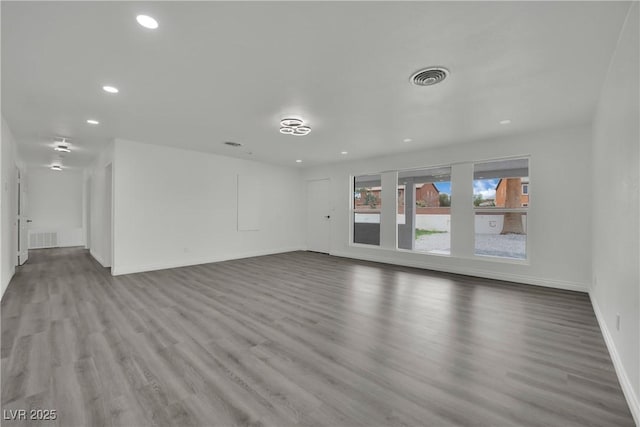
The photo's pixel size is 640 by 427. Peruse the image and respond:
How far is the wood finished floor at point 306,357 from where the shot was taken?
172 centimetres

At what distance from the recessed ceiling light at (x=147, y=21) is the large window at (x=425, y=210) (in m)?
5.48

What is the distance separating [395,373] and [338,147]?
459cm

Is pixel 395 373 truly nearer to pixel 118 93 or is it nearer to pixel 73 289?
pixel 118 93

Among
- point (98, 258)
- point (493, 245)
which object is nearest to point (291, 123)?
point (493, 245)

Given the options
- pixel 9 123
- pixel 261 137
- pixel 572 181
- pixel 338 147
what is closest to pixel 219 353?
pixel 261 137

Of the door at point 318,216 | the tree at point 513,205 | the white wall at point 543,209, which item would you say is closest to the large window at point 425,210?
the white wall at point 543,209

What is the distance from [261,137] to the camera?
510cm

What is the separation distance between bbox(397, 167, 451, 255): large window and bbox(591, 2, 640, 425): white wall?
3.04 metres

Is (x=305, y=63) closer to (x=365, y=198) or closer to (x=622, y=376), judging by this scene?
(x=622, y=376)

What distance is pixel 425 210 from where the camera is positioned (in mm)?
6352

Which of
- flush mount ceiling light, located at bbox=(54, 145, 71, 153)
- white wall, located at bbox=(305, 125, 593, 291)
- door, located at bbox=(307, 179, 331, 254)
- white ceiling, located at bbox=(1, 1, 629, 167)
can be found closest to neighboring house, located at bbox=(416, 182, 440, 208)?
white wall, located at bbox=(305, 125, 593, 291)

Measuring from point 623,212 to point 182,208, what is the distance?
263 inches

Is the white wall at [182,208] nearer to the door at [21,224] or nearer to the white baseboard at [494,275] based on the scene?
the door at [21,224]

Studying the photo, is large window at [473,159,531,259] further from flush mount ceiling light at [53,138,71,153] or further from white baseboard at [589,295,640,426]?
flush mount ceiling light at [53,138,71,153]
